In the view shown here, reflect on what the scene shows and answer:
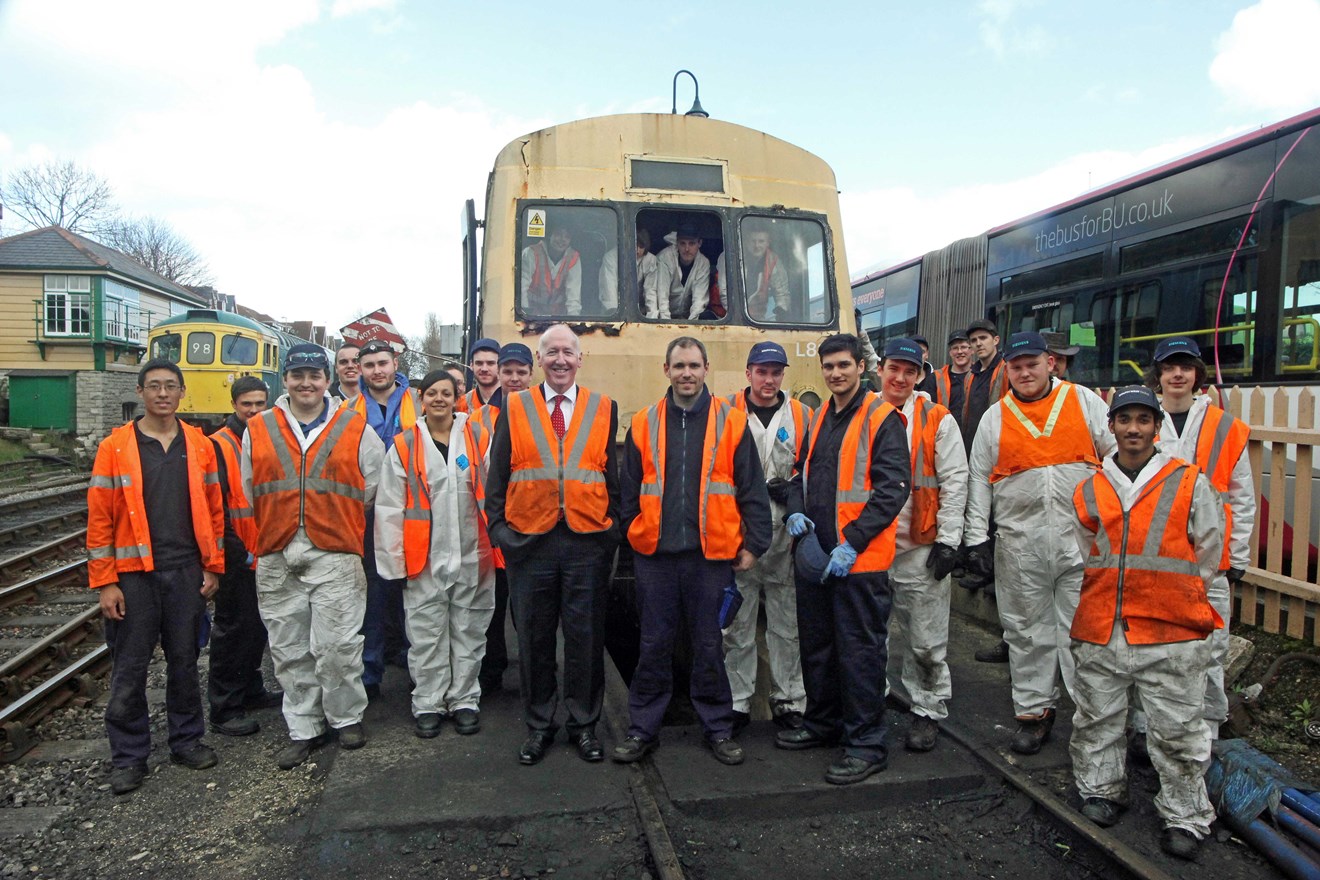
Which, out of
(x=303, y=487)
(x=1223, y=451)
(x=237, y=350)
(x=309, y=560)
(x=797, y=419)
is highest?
(x=237, y=350)

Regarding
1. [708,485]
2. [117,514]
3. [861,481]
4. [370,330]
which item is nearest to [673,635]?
[708,485]

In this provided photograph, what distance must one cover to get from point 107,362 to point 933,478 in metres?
28.4

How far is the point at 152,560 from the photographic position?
13.6 ft

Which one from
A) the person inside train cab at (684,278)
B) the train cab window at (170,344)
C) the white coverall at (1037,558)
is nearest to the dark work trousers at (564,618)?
the white coverall at (1037,558)

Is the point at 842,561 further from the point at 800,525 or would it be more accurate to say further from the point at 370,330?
the point at 370,330

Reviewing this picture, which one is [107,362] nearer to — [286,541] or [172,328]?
[172,328]

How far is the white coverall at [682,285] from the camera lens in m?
6.28

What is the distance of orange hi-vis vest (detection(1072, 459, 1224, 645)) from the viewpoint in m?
3.44

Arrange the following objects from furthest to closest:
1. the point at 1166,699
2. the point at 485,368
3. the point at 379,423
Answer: the point at 485,368 → the point at 379,423 → the point at 1166,699

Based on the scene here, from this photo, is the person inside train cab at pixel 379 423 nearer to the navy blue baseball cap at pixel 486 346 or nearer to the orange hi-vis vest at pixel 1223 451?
the navy blue baseball cap at pixel 486 346

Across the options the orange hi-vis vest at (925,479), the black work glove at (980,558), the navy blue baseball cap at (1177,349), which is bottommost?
the black work glove at (980,558)

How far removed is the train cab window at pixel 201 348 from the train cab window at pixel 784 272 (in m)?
19.4

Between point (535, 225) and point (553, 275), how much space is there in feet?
1.22

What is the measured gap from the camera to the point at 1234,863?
3.35 m
